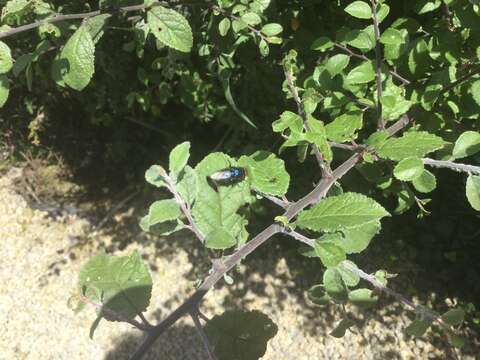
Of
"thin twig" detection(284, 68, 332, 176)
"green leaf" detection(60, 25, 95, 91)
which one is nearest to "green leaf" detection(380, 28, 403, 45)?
"thin twig" detection(284, 68, 332, 176)

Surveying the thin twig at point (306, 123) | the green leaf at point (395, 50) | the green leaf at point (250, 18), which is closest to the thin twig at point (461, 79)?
the green leaf at point (395, 50)

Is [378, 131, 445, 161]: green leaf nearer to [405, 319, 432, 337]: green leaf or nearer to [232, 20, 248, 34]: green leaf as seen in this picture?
[405, 319, 432, 337]: green leaf

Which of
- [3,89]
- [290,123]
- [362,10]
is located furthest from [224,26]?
[3,89]

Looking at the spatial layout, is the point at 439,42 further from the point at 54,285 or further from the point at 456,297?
the point at 54,285

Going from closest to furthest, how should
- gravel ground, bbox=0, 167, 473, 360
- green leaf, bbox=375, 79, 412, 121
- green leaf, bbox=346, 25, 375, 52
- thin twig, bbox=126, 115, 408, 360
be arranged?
1. thin twig, bbox=126, 115, 408, 360
2. green leaf, bbox=375, 79, 412, 121
3. green leaf, bbox=346, 25, 375, 52
4. gravel ground, bbox=0, 167, 473, 360

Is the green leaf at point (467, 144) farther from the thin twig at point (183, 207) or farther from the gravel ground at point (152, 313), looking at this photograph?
the gravel ground at point (152, 313)
